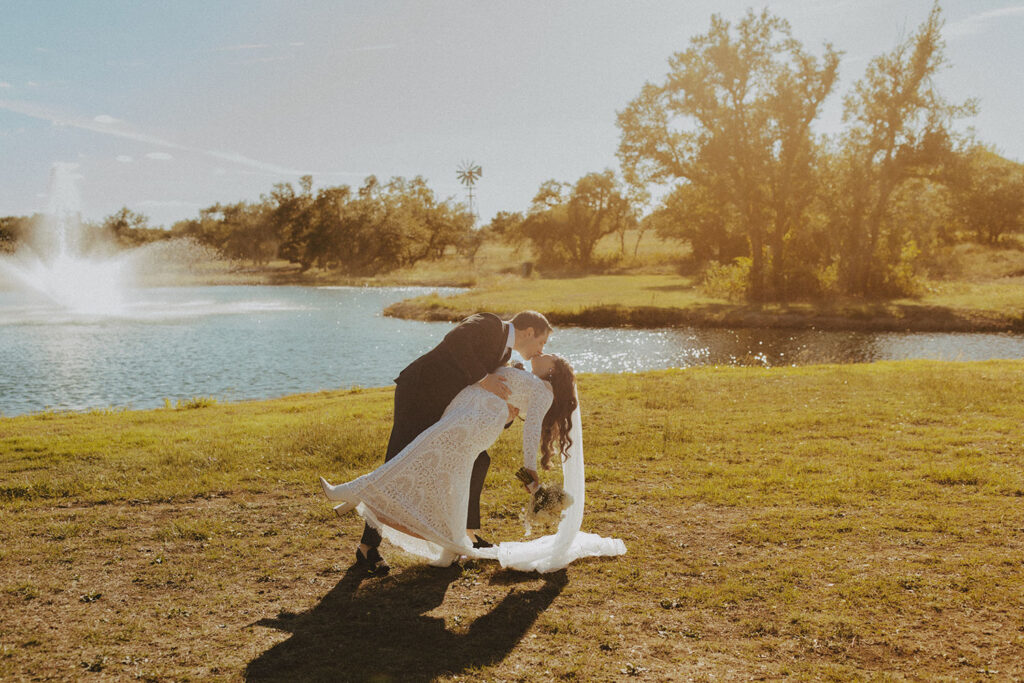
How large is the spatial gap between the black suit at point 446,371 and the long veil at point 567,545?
3.71 ft

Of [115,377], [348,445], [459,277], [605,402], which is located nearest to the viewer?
[348,445]

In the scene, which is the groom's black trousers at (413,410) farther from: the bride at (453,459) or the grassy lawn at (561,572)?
the grassy lawn at (561,572)

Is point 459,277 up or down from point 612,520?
up

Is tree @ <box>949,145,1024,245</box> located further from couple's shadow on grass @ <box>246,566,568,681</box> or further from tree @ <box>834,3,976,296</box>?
couple's shadow on grass @ <box>246,566,568,681</box>

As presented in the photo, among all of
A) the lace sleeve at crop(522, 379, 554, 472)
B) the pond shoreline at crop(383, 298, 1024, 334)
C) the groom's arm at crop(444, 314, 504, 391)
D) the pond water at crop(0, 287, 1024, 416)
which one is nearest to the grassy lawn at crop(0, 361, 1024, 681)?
the lace sleeve at crop(522, 379, 554, 472)

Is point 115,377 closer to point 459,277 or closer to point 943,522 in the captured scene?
point 943,522

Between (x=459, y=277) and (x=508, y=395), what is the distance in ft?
266

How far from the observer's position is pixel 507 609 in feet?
21.4

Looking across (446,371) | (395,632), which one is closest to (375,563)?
(395,632)

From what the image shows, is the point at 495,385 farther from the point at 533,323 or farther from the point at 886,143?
the point at 886,143

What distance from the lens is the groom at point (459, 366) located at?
6.72 m

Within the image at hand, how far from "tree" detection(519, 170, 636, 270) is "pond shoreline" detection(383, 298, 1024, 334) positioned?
50.9 m

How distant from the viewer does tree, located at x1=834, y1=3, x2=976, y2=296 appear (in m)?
41.9

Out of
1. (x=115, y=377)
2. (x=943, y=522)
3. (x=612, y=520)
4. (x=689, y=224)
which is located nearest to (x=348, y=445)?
(x=612, y=520)
